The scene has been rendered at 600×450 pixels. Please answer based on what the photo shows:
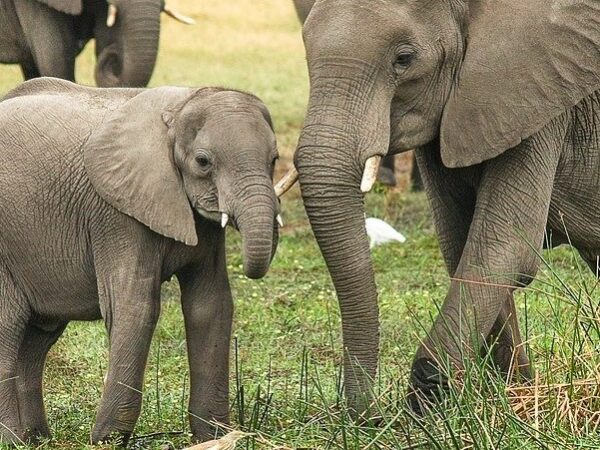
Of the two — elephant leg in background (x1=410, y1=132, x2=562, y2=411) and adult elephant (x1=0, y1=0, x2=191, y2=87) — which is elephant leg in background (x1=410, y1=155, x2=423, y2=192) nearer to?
adult elephant (x1=0, y1=0, x2=191, y2=87)

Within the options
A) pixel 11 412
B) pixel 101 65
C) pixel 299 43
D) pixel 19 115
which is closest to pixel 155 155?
pixel 19 115

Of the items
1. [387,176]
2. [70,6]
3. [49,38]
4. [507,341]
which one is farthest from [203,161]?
[387,176]

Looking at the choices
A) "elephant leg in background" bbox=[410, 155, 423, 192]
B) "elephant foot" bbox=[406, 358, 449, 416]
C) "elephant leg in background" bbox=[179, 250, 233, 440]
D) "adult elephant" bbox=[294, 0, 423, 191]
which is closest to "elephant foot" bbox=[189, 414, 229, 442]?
"elephant leg in background" bbox=[179, 250, 233, 440]

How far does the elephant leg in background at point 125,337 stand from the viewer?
5238mm

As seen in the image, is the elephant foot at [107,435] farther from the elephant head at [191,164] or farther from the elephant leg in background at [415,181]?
the elephant leg in background at [415,181]

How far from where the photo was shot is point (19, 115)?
218 inches

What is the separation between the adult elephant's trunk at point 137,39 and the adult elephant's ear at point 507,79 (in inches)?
148

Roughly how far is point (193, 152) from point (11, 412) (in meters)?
1.05

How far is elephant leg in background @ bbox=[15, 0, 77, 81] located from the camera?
30.6 feet

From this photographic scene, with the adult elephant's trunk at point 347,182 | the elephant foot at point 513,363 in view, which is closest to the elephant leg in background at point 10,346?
the adult elephant's trunk at point 347,182

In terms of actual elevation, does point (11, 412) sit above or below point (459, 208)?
below

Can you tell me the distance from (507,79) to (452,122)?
0.73 ft

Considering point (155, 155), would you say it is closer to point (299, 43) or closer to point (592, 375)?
point (592, 375)

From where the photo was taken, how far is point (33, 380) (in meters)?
5.76
